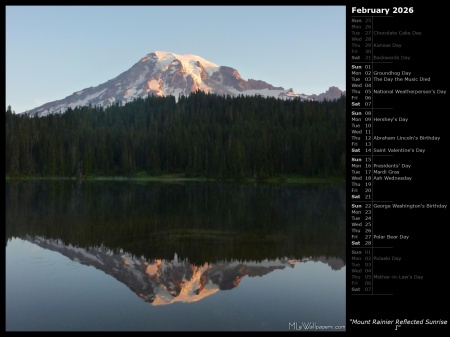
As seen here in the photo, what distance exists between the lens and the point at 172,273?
94.4 ft

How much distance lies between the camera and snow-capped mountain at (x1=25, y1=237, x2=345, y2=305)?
81.5 feet

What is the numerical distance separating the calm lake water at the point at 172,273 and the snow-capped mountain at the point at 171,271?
0.07 meters

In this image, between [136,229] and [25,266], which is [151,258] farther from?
[136,229]

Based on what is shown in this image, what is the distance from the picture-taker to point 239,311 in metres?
21.5

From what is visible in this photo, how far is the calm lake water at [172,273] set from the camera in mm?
20391

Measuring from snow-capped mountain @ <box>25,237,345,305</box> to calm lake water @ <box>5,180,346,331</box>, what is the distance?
0.24ft
